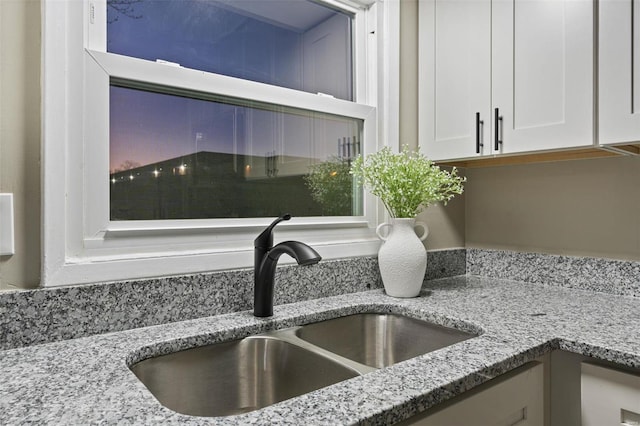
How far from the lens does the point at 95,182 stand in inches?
39.5

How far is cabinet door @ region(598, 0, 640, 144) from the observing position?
1083 mm

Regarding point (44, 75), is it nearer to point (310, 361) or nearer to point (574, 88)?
point (310, 361)

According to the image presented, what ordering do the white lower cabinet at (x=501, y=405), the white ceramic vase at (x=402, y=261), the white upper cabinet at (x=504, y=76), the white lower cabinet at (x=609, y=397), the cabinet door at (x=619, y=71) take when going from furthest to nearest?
1. the white ceramic vase at (x=402, y=261)
2. the white upper cabinet at (x=504, y=76)
3. the cabinet door at (x=619, y=71)
4. the white lower cabinet at (x=609, y=397)
5. the white lower cabinet at (x=501, y=405)

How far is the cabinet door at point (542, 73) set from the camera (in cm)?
118

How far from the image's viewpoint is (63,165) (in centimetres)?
94

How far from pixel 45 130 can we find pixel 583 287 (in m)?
1.69

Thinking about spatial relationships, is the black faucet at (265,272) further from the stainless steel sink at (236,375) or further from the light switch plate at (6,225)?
the light switch plate at (6,225)

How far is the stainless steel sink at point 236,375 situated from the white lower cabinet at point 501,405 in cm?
22

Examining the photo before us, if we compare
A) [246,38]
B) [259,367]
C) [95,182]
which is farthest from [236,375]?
[246,38]

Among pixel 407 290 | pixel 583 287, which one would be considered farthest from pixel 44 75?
pixel 583 287

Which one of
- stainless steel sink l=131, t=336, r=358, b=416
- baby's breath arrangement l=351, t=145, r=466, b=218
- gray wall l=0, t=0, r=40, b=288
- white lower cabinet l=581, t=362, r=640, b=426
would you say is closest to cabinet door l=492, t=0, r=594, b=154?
baby's breath arrangement l=351, t=145, r=466, b=218

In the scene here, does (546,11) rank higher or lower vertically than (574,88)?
higher

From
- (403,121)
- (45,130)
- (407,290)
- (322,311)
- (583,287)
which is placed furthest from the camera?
(403,121)

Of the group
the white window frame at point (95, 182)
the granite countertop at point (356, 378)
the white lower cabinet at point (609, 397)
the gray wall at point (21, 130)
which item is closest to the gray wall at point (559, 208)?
the granite countertop at point (356, 378)
